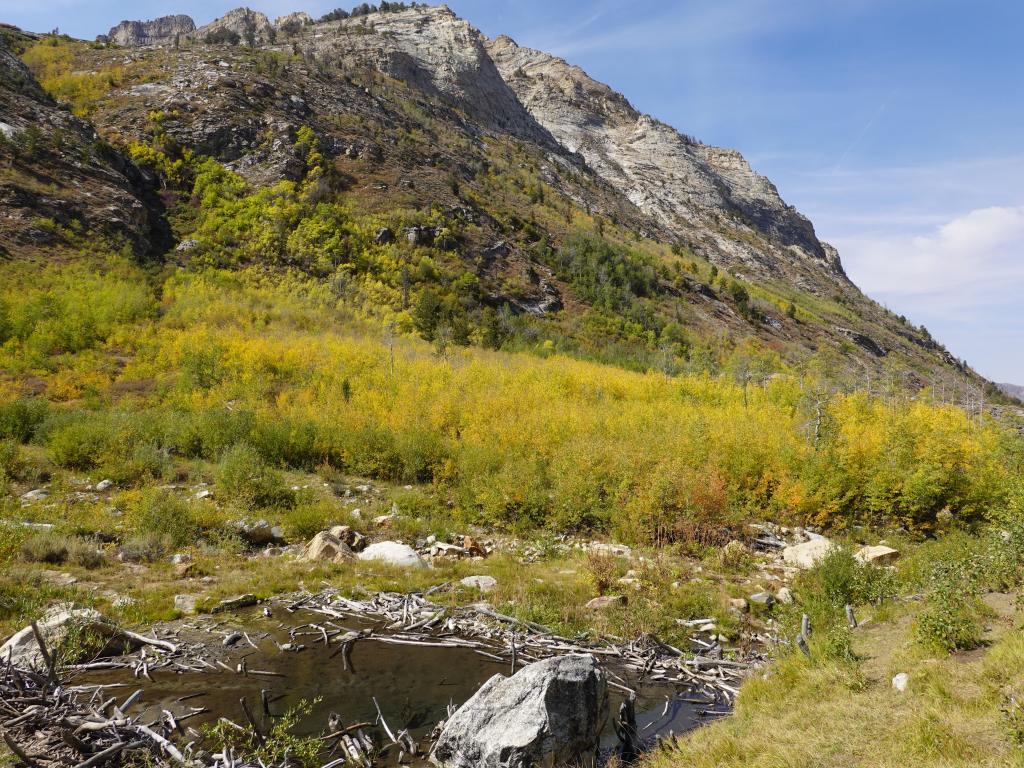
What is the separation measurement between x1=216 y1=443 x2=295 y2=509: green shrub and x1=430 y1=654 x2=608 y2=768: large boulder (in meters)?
9.29

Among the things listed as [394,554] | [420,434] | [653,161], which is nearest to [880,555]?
[394,554]

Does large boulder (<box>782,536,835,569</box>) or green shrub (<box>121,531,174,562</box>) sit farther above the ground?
large boulder (<box>782,536,835,569</box>)

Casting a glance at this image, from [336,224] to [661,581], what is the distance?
3709 centimetres

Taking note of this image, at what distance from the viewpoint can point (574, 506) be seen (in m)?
13.2

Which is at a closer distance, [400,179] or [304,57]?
[400,179]

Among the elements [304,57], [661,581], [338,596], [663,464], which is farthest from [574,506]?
[304,57]

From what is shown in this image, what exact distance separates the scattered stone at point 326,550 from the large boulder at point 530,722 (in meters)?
5.79

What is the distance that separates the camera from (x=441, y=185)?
5197 cm

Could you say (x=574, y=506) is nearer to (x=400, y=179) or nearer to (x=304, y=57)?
(x=400, y=179)

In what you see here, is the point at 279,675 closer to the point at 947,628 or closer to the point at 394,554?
the point at 394,554

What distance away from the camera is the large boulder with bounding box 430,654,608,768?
190 inches

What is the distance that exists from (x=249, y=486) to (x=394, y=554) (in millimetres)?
4767

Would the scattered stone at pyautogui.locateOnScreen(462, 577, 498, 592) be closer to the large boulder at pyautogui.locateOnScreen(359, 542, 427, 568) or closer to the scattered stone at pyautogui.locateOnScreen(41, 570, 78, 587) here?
the large boulder at pyautogui.locateOnScreen(359, 542, 427, 568)

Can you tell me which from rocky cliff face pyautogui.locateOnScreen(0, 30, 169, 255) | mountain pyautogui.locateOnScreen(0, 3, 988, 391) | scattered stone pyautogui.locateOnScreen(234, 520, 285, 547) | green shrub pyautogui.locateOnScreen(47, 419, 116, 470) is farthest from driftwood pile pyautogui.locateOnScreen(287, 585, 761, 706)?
rocky cliff face pyautogui.locateOnScreen(0, 30, 169, 255)
